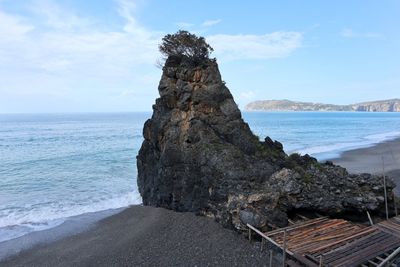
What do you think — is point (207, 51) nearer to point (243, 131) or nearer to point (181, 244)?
point (243, 131)

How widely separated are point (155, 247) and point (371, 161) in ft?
112

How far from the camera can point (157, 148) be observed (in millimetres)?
23359

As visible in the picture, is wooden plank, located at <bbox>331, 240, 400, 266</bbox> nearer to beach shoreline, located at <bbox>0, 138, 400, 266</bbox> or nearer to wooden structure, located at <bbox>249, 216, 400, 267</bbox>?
wooden structure, located at <bbox>249, 216, 400, 267</bbox>

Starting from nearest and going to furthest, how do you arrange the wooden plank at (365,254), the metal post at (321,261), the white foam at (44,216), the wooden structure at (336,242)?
the metal post at (321,261) → the wooden plank at (365,254) → the wooden structure at (336,242) → the white foam at (44,216)

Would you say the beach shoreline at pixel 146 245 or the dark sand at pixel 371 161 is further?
the dark sand at pixel 371 161

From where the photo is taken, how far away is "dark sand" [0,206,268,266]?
48.5 feet

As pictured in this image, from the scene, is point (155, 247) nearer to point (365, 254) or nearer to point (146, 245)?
point (146, 245)

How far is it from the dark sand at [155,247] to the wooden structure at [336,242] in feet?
4.78

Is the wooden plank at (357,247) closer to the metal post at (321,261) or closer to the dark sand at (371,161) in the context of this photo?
the metal post at (321,261)

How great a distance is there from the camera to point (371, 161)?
42156mm

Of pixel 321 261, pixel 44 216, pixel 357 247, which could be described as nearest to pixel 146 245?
pixel 321 261

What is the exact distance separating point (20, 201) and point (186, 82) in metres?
16.0

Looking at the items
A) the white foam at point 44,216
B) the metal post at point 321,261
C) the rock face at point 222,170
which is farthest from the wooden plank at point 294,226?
the white foam at point 44,216

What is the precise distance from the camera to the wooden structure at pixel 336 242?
40.8 ft
